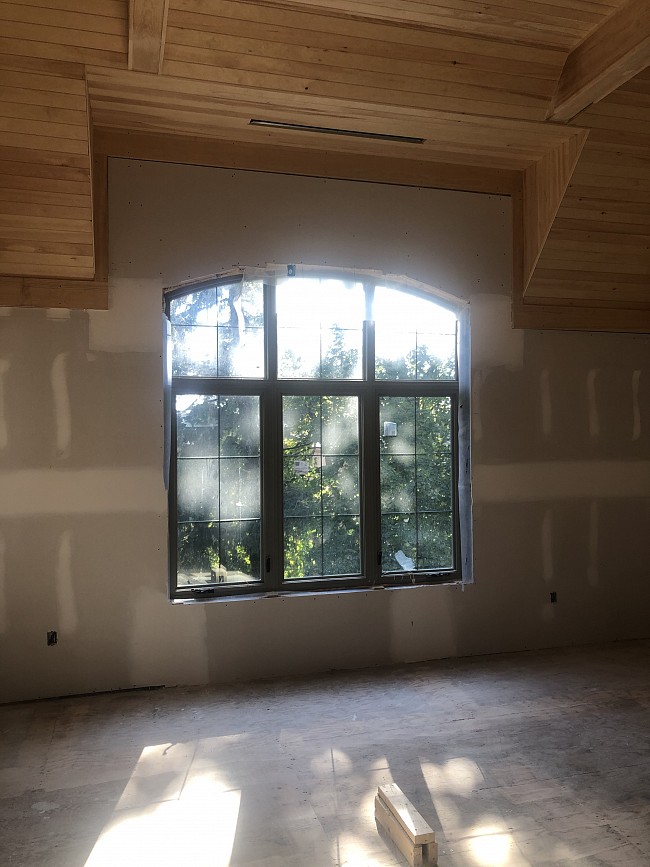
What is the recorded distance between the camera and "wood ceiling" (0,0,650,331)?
326 cm

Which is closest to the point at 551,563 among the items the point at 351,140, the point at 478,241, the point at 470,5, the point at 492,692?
the point at 492,692

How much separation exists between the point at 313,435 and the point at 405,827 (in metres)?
2.66

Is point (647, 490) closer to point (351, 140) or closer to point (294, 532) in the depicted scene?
point (294, 532)

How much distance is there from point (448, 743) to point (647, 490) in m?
2.91

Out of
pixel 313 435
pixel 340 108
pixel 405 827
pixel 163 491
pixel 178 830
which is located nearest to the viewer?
pixel 405 827

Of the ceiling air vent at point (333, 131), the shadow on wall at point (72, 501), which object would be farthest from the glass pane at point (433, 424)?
the shadow on wall at point (72, 501)

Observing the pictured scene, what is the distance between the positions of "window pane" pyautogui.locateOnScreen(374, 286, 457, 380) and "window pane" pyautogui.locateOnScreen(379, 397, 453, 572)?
203 mm

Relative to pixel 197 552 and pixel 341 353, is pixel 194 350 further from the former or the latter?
Result: pixel 197 552

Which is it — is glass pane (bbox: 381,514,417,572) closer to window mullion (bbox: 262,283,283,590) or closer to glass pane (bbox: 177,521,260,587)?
window mullion (bbox: 262,283,283,590)

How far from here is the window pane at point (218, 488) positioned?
14.6 ft

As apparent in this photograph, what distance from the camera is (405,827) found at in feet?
8.19

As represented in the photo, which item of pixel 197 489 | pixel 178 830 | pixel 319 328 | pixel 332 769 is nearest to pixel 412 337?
pixel 319 328

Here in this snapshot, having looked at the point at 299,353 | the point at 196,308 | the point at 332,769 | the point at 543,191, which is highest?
the point at 543,191

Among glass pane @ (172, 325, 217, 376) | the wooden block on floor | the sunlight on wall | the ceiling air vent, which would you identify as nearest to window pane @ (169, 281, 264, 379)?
glass pane @ (172, 325, 217, 376)
